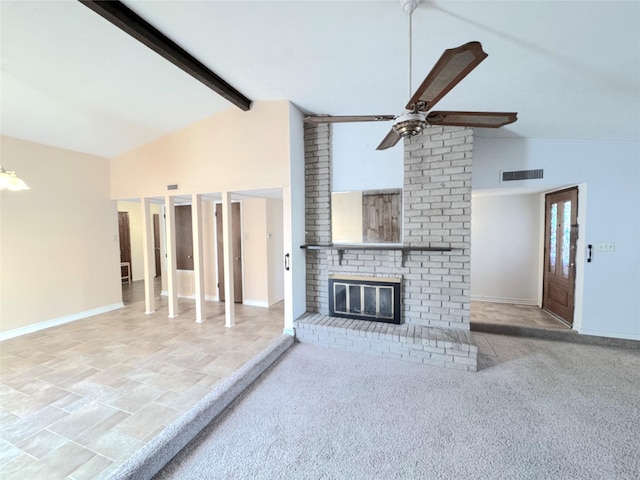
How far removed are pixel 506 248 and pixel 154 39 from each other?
585 cm

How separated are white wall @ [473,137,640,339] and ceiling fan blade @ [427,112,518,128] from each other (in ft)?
8.11

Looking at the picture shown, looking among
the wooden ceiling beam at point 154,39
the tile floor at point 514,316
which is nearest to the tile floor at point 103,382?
the wooden ceiling beam at point 154,39

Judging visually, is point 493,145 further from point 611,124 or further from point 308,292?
point 308,292

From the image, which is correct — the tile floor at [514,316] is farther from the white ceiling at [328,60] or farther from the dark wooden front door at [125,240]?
the dark wooden front door at [125,240]

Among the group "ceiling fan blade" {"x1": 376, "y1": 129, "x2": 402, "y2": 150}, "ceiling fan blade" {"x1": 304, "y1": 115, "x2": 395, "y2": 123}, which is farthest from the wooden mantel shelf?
"ceiling fan blade" {"x1": 304, "y1": 115, "x2": 395, "y2": 123}

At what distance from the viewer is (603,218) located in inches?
136

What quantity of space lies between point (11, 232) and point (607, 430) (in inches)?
268

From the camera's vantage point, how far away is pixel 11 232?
145 inches

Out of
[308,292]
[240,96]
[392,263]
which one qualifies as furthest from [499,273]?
[240,96]

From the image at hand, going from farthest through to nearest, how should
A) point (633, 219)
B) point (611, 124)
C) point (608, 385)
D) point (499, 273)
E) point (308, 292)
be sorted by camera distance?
point (499, 273)
point (308, 292)
point (633, 219)
point (611, 124)
point (608, 385)

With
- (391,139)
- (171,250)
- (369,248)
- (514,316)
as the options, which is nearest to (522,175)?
(514,316)

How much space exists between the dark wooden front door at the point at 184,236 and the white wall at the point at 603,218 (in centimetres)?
582

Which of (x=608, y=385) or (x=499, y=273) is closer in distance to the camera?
(x=608, y=385)

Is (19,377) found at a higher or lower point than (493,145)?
lower
